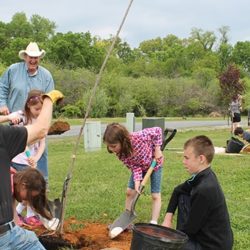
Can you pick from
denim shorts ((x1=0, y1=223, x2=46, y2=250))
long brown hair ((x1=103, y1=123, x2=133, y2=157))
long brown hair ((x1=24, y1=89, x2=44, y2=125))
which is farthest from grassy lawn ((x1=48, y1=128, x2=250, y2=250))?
Answer: denim shorts ((x1=0, y1=223, x2=46, y2=250))

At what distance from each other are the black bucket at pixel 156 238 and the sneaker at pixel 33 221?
166 cm

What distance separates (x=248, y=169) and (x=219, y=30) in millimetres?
73616

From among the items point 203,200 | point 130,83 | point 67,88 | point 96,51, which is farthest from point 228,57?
point 203,200

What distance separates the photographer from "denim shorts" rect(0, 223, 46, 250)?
3.04 meters

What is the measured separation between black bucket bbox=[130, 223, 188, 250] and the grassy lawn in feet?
3.60

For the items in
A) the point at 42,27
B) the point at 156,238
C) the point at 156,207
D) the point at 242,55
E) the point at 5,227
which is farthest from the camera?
the point at 242,55

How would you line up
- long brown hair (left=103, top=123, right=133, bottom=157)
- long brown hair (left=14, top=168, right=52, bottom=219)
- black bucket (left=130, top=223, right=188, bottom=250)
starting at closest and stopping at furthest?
1. black bucket (left=130, top=223, right=188, bottom=250)
2. long brown hair (left=14, top=168, right=52, bottom=219)
3. long brown hair (left=103, top=123, right=133, bottom=157)

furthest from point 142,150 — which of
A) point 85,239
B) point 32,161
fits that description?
point 32,161

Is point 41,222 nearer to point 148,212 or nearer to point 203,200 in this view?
point 148,212

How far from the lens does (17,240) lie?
3119 mm

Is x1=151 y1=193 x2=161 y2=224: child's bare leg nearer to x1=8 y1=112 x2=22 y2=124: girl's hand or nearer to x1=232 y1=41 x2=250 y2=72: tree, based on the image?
x1=8 y1=112 x2=22 y2=124: girl's hand

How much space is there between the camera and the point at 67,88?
39.2 m

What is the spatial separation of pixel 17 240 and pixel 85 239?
1.53 meters

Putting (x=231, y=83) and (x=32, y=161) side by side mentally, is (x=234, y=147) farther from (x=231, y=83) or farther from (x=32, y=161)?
(x=231, y=83)
